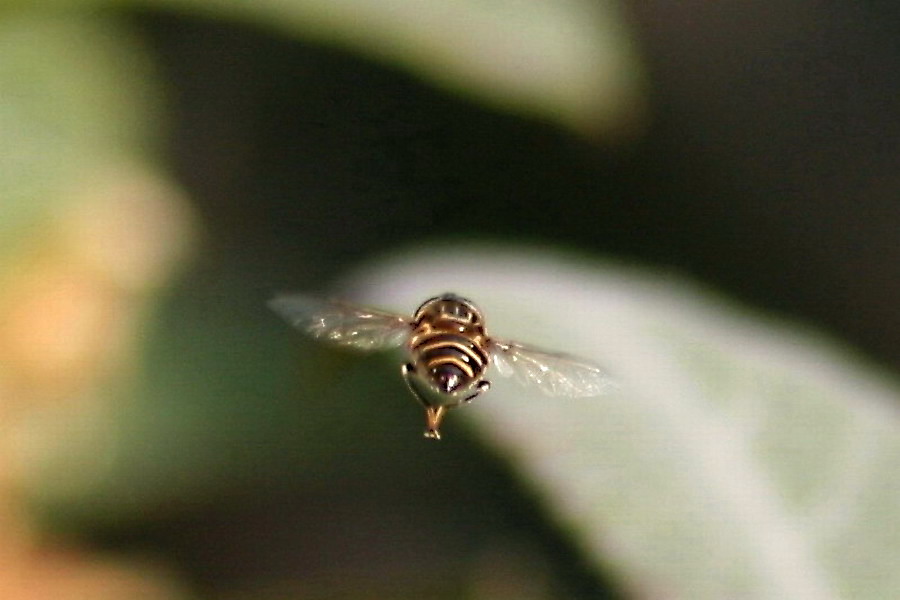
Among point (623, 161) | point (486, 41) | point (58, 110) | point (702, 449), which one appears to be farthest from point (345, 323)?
point (623, 161)

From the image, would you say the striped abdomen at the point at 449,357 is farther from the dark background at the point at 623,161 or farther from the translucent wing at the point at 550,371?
the dark background at the point at 623,161

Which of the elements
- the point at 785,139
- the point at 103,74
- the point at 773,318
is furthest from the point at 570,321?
the point at 785,139

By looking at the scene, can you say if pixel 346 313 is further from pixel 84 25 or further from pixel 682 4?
pixel 682 4

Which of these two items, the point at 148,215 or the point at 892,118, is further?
the point at 892,118


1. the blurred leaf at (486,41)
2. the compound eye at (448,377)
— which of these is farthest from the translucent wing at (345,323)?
the blurred leaf at (486,41)

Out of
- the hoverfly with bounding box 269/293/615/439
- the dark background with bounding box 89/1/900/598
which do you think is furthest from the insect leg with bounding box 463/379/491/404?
the dark background with bounding box 89/1/900/598

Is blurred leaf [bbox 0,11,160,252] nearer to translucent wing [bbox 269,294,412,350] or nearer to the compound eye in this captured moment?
translucent wing [bbox 269,294,412,350]
